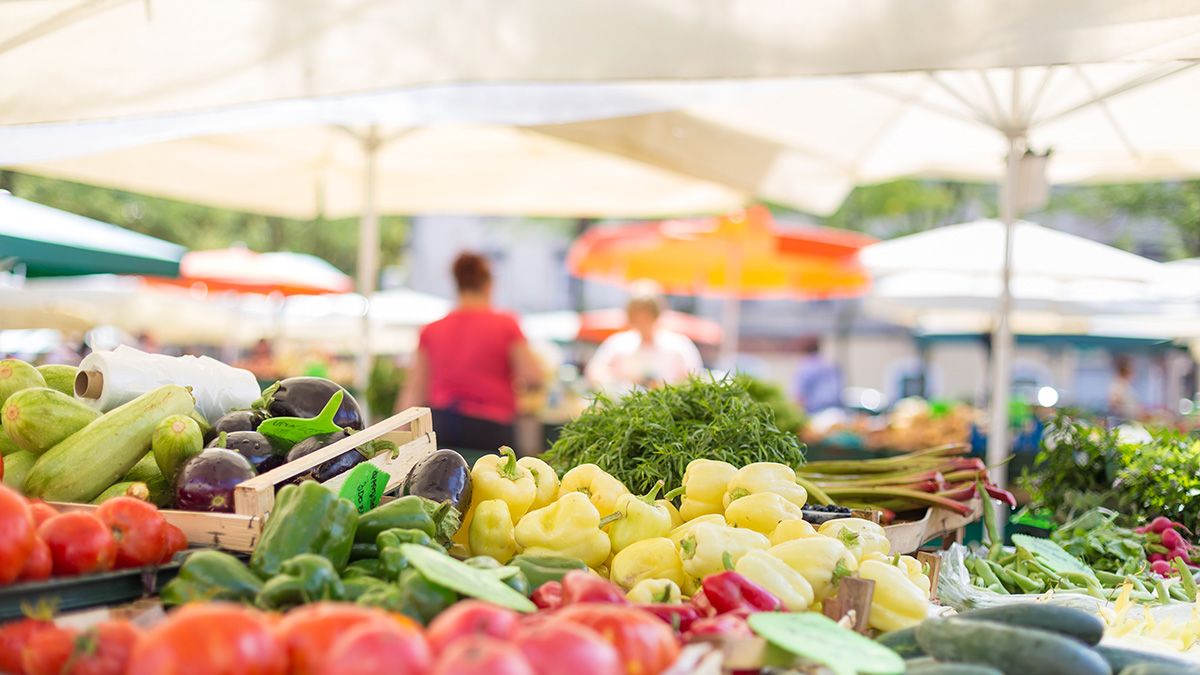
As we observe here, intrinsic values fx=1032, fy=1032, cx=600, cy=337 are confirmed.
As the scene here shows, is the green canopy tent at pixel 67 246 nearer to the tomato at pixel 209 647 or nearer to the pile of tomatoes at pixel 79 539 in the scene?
the pile of tomatoes at pixel 79 539

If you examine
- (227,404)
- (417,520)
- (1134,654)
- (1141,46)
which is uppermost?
(1141,46)

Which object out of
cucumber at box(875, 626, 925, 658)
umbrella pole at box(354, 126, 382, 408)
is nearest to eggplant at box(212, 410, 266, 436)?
cucumber at box(875, 626, 925, 658)

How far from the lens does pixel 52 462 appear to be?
7.76ft

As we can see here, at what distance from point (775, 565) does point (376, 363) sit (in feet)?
20.9

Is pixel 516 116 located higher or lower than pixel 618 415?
higher

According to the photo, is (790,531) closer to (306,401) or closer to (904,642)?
(904,642)

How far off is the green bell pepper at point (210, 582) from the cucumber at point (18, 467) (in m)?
0.78

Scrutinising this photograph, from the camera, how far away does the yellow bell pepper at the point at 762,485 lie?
2688mm

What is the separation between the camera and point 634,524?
250 centimetres

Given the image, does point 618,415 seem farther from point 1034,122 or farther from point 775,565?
point 1034,122

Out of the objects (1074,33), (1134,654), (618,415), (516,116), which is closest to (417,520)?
(618,415)

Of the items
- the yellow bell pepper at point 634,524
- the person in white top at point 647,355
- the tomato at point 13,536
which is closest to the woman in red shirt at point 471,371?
the person in white top at point 647,355

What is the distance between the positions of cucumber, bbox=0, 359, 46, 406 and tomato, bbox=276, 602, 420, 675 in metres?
1.55

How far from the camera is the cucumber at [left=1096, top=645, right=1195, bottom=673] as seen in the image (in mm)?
1996
